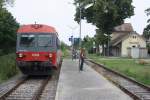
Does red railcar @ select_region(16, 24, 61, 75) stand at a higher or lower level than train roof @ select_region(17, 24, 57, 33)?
lower

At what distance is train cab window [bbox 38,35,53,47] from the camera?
95.4ft

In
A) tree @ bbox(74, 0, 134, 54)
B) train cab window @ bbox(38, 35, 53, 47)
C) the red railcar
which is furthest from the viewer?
tree @ bbox(74, 0, 134, 54)

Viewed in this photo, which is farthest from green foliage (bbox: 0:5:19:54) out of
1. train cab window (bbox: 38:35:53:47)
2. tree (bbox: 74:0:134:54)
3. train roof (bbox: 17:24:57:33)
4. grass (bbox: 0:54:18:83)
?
tree (bbox: 74:0:134:54)

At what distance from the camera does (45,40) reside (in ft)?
96.4

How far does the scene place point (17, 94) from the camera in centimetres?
2028

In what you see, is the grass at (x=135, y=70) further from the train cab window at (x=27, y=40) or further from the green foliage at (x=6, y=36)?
the green foliage at (x=6, y=36)

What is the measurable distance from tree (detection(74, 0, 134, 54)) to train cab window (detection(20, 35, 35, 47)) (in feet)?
211

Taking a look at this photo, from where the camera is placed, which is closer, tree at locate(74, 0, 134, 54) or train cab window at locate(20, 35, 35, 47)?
train cab window at locate(20, 35, 35, 47)

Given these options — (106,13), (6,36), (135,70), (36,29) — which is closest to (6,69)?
(36,29)

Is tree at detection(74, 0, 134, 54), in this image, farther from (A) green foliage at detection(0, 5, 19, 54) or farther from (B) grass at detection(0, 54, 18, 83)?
(B) grass at detection(0, 54, 18, 83)

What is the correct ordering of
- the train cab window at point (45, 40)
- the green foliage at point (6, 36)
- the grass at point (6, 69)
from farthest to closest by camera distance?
the green foliage at point (6, 36)
the grass at point (6, 69)
the train cab window at point (45, 40)

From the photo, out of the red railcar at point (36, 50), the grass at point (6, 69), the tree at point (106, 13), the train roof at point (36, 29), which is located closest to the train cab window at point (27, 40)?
the red railcar at point (36, 50)

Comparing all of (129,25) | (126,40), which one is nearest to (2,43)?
(126,40)

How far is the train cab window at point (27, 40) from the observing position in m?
29.1
